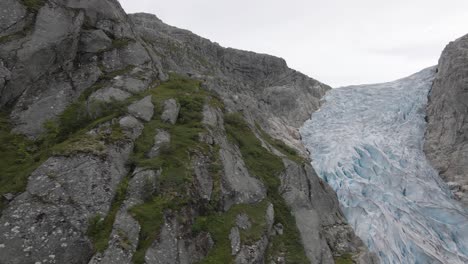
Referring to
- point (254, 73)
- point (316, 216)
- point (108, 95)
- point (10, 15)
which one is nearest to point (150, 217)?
point (108, 95)

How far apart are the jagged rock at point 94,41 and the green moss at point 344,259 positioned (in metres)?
16.8

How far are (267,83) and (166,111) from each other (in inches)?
1397

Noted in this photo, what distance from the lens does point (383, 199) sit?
32750 mm

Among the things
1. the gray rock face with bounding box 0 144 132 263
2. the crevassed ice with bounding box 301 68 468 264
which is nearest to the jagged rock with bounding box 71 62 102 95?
the gray rock face with bounding box 0 144 132 263

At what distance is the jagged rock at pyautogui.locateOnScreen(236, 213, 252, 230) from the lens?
52.5 feet

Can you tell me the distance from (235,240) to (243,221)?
51.7 inches

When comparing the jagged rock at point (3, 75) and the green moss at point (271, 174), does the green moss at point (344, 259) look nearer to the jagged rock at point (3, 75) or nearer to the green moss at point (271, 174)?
the green moss at point (271, 174)

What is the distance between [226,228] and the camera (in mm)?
15461

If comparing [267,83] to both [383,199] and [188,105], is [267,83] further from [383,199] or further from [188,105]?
[188,105]

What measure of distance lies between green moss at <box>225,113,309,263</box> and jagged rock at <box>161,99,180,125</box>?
3174 millimetres

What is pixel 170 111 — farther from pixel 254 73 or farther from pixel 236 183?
pixel 254 73

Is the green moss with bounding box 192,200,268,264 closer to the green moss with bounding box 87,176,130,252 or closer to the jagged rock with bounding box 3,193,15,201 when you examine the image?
the green moss with bounding box 87,176,130,252

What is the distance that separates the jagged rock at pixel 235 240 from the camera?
1473 cm

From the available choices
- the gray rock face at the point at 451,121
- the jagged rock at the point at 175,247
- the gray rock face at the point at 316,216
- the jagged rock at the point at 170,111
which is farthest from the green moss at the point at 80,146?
the gray rock face at the point at 451,121
